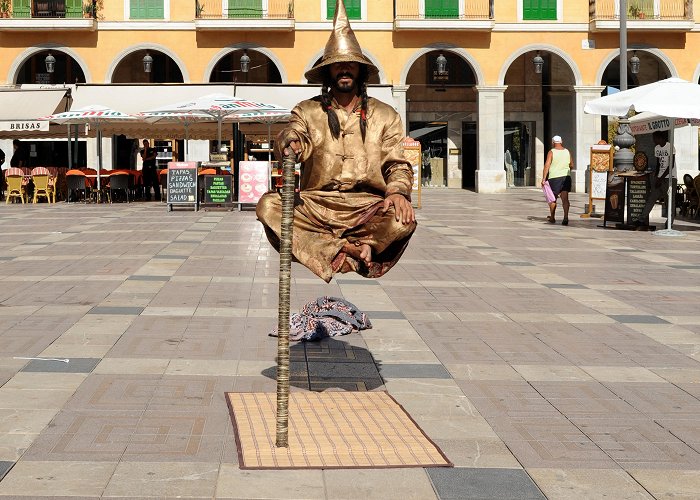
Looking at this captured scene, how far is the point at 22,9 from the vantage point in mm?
35156

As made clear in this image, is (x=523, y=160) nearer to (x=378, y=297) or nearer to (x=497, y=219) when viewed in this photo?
(x=497, y=219)

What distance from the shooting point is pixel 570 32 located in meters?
36.8

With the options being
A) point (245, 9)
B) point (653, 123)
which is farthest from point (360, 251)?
point (245, 9)

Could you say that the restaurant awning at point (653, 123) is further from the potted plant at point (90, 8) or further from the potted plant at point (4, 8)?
the potted plant at point (4, 8)

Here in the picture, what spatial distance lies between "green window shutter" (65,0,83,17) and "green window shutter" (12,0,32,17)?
1.22 m

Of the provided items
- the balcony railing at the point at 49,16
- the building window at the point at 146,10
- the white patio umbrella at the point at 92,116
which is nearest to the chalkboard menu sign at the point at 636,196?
the white patio umbrella at the point at 92,116

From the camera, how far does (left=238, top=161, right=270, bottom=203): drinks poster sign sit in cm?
2306

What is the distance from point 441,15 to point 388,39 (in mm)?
1971

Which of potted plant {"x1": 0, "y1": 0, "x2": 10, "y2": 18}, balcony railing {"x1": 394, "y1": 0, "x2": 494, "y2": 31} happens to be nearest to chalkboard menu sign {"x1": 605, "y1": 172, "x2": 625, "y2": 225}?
balcony railing {"x1": 394, "y1": 0, "x2": 494, "y2": 31}

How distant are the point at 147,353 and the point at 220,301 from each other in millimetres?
2390

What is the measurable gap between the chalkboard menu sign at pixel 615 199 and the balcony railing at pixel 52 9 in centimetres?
2235

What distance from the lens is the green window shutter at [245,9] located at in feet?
116

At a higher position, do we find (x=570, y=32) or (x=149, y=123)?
(x=570, y=32)

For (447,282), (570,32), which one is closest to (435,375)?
(447,282)
